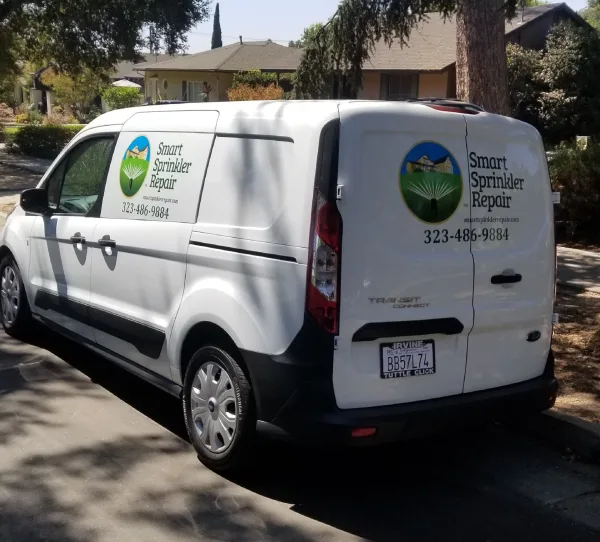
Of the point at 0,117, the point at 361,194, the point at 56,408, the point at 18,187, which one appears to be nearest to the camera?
the point at 361,194

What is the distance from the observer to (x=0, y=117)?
44156 mm

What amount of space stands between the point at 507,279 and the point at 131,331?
92.8 inches

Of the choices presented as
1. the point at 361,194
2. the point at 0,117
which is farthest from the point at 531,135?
the point at 0,117

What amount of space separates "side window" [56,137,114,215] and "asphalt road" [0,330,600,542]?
1.46 meters

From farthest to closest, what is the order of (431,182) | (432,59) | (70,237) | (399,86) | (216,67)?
(216,67), (399,86), (432,59), (70,237), (431,182)

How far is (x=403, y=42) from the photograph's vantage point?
10.9m

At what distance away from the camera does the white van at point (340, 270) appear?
4.08m

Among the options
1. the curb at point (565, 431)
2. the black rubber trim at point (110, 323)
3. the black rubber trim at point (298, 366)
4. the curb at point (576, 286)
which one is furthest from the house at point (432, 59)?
the black rubber trim at point (298, 366)

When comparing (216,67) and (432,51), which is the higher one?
(216,67)

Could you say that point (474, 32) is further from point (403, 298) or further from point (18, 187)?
point (18, 187)

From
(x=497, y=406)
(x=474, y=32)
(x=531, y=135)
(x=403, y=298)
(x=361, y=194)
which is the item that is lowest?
(x=497, y=406)

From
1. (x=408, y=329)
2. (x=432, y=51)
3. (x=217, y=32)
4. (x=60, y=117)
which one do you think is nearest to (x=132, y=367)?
(x=408, y=329)

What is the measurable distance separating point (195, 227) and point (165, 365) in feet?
2.93

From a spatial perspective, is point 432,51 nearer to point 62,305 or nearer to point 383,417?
point 62,305
